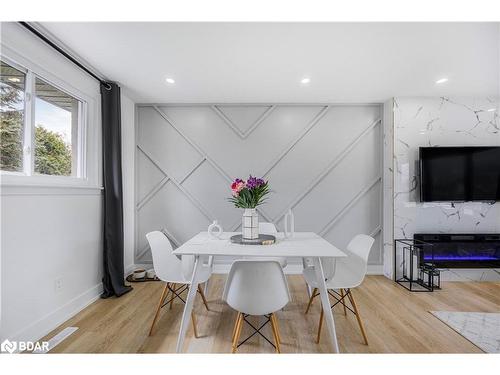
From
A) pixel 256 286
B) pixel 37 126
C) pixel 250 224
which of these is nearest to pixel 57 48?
pixel 37 126

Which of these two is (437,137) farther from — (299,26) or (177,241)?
(177,241)

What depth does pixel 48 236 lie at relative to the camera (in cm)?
198

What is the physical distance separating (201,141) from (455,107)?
3.41 m

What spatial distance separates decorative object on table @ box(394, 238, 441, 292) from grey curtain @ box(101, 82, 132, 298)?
3324 millimetres

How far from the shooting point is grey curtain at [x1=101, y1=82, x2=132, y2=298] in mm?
2643

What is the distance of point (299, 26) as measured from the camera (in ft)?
5.81

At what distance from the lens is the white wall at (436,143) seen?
3.21 meters

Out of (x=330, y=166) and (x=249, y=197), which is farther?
(x=330, y=166)

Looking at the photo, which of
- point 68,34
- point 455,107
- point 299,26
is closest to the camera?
point 299,26

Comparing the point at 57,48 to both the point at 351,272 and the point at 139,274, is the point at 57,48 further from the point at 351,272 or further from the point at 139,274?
the point at 351,272

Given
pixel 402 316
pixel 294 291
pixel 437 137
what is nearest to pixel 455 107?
pixel 437 137

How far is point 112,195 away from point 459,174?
13.9ft

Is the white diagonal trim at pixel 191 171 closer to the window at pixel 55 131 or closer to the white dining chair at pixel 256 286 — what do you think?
the window at pixel 55 131

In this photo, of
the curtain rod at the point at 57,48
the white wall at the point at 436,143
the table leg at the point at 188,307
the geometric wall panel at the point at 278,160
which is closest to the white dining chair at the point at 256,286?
the table leg at the point at 188,307
